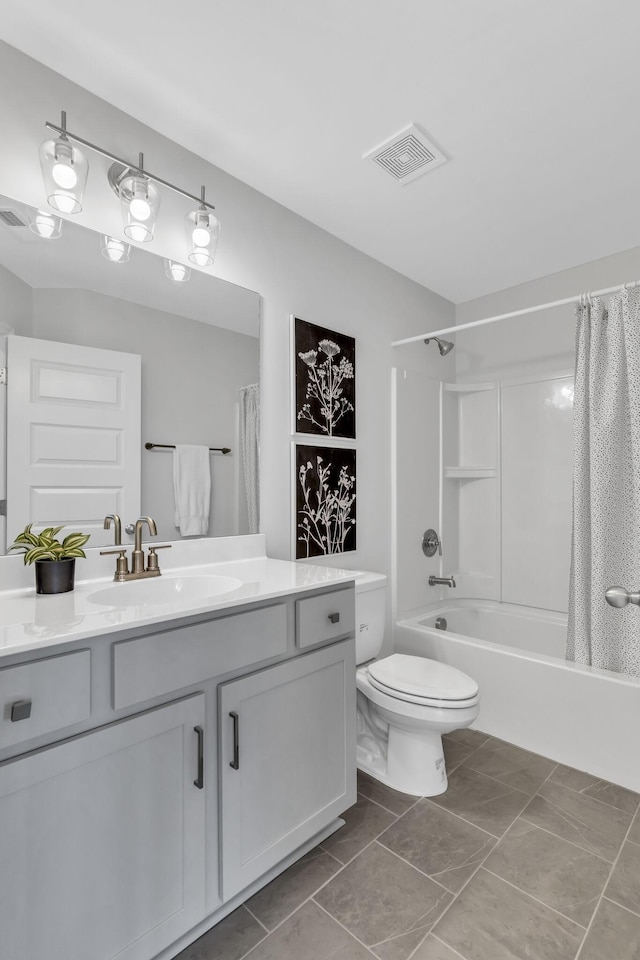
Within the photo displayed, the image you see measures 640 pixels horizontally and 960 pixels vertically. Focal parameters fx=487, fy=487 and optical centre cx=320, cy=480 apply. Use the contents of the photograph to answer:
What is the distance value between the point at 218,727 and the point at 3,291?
1.31m

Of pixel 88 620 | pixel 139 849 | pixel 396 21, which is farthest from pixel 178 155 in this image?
pixel 139 849

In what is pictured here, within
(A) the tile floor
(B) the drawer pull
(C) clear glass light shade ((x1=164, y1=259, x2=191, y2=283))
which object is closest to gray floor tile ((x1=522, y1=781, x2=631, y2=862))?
(A) the tile floor

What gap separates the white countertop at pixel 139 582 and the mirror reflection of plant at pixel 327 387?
2.07 feet

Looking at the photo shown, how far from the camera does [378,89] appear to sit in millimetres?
1550

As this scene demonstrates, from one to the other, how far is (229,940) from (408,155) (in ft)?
8.31

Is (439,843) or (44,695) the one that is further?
(439,843)

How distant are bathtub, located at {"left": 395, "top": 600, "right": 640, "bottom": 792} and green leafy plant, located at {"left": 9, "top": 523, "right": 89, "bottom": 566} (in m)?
1.77

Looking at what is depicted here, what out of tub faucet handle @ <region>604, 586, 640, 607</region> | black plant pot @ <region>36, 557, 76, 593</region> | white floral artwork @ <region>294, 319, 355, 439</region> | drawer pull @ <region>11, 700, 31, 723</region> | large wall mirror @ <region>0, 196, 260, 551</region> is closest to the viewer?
drawer pull @ <region>11, 700, 31, 723</region>

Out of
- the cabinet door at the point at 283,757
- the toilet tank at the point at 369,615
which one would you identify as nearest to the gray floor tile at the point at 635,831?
the cabinet door at the point at 283,757

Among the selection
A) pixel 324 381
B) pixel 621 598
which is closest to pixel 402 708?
pixel 621 598

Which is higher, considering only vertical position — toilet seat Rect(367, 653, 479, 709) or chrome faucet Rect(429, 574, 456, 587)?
chrome faucet Rect(429, 574, 456, 587)

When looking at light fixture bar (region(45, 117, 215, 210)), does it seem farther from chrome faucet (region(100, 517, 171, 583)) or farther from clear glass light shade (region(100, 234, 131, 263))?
chrome faucet (region(100, 517, 171, 583))

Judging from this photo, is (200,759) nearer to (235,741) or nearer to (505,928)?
(235,741)

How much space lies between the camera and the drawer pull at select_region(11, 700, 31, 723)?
2.89 feet
